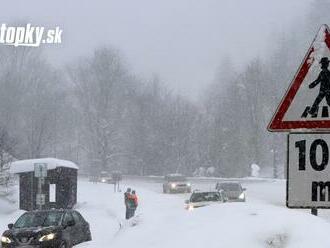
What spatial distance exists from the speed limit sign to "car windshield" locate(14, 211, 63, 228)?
1586 centimetres

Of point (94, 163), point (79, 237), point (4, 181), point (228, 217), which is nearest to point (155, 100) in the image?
point (94, 163)

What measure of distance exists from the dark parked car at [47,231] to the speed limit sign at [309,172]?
14687mm

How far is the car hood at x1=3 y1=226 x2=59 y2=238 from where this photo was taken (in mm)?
18973

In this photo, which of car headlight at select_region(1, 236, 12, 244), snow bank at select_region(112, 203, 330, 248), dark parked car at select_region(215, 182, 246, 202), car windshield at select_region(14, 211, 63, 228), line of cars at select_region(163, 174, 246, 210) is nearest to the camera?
snow bank at select_region(112, 203, 330, 248)

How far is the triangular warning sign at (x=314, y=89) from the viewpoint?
4.96 m

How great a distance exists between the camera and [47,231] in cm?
1923

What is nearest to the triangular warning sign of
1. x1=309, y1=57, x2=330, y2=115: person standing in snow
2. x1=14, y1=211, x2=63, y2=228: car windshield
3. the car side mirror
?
x1=309, y1=57, x2=330, y2=115: person standing in snow

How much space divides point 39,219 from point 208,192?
1110cm

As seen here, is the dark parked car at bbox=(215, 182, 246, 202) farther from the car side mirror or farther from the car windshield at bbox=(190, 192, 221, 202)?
the car side mirror

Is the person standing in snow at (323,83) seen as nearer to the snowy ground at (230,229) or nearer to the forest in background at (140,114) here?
the snowy ground at (230,229)

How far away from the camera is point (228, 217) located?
10836mm

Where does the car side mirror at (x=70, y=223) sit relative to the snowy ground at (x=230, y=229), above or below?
below

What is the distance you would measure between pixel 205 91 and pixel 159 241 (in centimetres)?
10994

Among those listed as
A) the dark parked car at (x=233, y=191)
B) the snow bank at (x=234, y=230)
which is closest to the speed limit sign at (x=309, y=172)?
the snow bank at (x=234, y=230)
